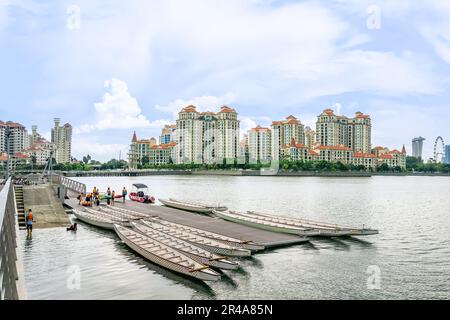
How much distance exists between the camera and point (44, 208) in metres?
35.3

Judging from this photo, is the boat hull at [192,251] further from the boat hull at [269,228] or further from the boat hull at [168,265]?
the boat hull at [269,228]

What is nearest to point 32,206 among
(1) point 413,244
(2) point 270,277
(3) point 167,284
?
(3) point 167,284

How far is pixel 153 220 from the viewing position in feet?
109

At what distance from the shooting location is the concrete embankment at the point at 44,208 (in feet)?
102

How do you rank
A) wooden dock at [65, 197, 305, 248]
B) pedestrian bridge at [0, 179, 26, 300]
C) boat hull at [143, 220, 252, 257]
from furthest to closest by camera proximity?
wooden dock at [65, 197, 305, 248], boat hull at [143, 220, 252, 257], pedestrian bridge at [0, 179, 26, 300]

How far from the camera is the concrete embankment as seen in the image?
1223 inches

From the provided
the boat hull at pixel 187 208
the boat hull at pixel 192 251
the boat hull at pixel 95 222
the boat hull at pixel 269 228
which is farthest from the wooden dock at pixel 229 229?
the boat hull at pixel 95 222

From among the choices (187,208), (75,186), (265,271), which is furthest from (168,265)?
(75,186)

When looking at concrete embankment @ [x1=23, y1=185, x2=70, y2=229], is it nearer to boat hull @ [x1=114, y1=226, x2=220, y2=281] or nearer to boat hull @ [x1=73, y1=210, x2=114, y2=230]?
boat hull @ [x1=73, y1=210, x2=114, y2=230]

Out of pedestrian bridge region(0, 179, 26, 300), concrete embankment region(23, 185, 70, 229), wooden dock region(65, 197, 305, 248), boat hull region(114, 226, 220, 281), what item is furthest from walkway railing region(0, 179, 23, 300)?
concrete embankment region(23, 185, 70, 229)
